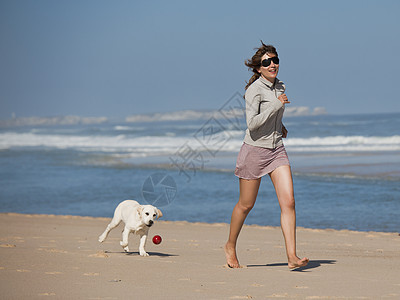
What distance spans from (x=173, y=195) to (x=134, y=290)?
28.4 ft

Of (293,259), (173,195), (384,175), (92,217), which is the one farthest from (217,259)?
(384,175)

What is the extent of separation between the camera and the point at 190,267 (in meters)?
5.32

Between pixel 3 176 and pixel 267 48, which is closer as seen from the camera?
pixel 267 48

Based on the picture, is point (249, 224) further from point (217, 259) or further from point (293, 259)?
point (293, 259)

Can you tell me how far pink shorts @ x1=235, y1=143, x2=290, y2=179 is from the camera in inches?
201

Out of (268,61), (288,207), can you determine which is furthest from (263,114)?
(288,207)

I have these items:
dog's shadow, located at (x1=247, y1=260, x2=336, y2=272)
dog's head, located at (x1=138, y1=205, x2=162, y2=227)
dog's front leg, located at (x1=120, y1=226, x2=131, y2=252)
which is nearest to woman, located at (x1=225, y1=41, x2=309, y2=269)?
dog's shadow, located at (x1=247, y1=260, x2=336, y2=272)

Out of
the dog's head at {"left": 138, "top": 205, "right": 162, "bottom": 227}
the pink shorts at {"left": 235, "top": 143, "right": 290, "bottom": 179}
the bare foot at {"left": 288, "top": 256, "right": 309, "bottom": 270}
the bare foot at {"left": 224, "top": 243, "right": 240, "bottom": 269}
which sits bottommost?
the bare foot at {"left": 288, "top": 256, "right": 309, "bottom": 270}

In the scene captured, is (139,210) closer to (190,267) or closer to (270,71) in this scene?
(190,267)

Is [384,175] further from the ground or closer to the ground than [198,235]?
further from the ground

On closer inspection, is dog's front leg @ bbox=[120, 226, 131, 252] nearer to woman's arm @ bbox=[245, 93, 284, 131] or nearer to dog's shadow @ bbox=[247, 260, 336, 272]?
dog's shadow @ bbox=[247, 260, 336, 272]

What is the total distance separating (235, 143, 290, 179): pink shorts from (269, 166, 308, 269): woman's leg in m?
0.07

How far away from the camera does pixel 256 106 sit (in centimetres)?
504

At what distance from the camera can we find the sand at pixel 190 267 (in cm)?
424
